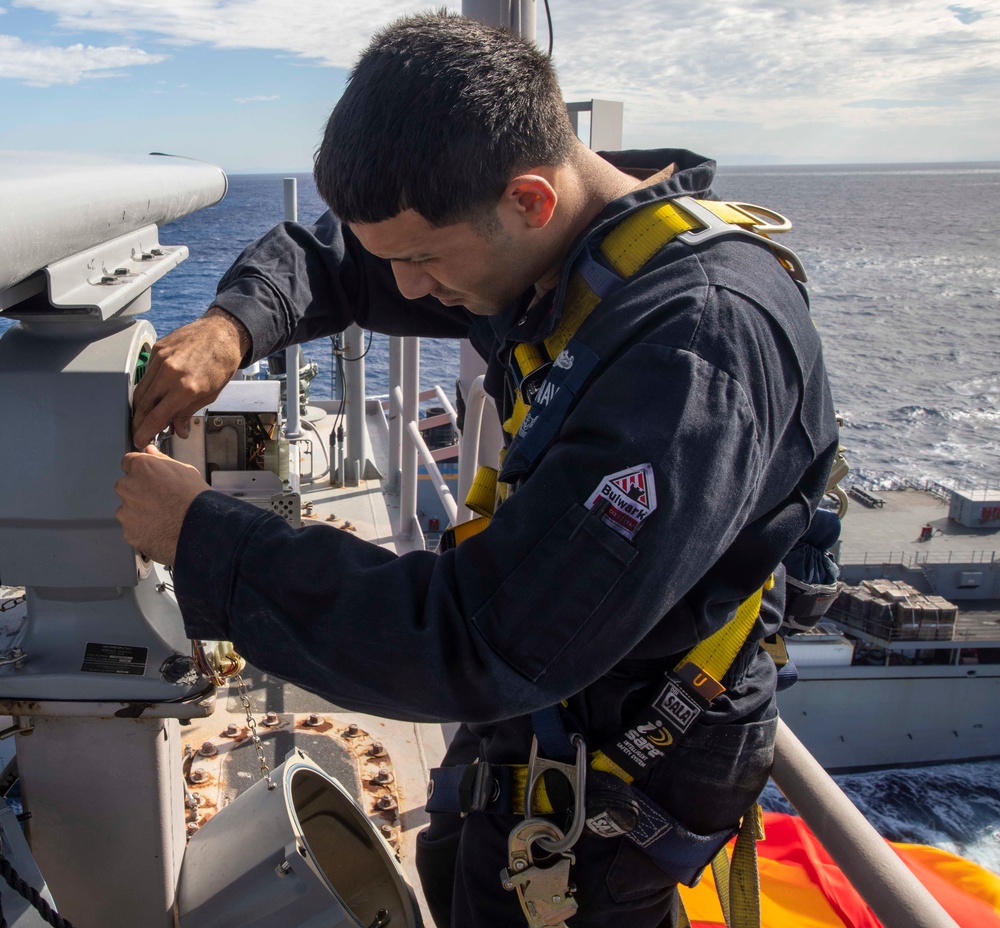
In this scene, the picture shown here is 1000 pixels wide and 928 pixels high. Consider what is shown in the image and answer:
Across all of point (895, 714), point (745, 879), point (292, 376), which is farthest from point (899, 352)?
point (745, 879)

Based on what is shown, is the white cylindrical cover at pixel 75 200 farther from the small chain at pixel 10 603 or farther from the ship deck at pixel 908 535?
the ship deck at pixel 908 535

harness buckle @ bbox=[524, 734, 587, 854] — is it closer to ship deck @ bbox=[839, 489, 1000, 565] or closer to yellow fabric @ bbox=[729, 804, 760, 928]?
yellow fabric @ bbox=[729, 804, 760, 928]

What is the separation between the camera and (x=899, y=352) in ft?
163

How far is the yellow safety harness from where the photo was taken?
3.50 feet

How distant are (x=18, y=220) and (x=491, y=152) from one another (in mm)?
516

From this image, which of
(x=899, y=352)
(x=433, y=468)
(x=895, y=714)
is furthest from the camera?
(x=899, y=352)

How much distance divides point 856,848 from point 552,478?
64 cm

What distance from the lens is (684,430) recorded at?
32.9 inches

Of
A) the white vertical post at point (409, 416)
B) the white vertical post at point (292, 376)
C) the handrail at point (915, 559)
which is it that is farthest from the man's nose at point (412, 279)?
the handrail at point (915, 559)

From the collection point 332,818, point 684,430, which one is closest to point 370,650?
point 684,430

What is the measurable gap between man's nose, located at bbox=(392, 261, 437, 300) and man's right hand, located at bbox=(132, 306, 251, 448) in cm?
34

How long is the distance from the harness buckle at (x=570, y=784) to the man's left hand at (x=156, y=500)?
567 mm

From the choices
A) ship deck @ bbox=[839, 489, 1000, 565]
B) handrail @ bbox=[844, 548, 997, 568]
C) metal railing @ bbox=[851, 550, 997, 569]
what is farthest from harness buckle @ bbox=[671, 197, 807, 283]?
metal railing @ bbox=[851, 550, 997, 569]

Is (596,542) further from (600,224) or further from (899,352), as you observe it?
(899,352)
